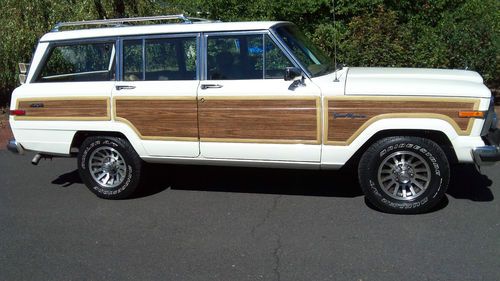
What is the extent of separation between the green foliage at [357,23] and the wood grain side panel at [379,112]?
14.6ft

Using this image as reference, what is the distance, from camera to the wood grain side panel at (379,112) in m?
→ 4.92

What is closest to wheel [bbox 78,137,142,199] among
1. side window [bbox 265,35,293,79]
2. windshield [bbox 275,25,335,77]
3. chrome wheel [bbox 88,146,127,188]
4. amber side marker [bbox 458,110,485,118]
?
chrome wheel [bbox 88,146,127,188]

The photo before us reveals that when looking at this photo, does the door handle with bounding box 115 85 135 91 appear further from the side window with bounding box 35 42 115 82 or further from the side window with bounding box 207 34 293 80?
the side window with bounding box 207 34 293 80

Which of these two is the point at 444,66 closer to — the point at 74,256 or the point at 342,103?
the point at 342,103

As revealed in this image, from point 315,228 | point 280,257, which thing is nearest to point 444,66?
point 315,228

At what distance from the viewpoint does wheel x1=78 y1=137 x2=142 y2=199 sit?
595 cm

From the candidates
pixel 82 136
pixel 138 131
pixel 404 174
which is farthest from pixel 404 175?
pixel 82 136

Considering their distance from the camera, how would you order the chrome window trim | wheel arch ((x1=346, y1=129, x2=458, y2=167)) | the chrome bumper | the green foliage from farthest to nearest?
the green foliage, the chrome bumper, the chrome window trim, wheel arch ((x1=346, y1=129, x2=458, y2=167))

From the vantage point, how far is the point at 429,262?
421 centimetres

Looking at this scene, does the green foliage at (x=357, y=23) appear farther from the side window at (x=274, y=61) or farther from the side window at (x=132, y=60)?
the side window at (x=132, y=60)

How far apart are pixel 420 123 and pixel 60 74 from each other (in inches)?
157

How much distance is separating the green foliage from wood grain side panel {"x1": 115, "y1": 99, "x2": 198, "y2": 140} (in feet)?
15.4

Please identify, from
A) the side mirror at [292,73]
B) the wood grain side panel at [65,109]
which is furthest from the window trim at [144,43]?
the side mirror at [292,73]

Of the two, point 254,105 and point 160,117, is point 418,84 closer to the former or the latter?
point 254,105
